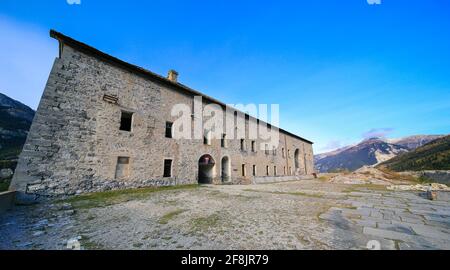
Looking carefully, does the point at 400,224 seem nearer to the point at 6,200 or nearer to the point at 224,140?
the point at 6,200

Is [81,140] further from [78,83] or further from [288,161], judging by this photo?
[288,161]

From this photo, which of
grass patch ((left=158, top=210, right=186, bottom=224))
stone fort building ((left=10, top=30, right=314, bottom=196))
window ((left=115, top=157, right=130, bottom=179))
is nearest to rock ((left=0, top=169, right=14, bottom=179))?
stone fort building ((left=10, top=30, right=314, bottom=196))

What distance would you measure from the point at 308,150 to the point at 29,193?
121 feet

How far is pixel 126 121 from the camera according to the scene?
11.1m

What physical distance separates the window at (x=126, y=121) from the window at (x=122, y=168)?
199cm

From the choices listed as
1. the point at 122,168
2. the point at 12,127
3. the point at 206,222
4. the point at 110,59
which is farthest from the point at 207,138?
the point at 12,127

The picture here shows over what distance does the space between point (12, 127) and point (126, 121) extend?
37.9m

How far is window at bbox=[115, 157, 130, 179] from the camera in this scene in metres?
9.81

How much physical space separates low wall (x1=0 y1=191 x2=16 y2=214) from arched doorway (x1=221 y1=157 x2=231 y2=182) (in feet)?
43.4

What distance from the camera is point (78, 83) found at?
29.8 feet

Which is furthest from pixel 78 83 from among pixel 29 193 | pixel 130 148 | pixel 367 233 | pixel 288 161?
pixel 288 161

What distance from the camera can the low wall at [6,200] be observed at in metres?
5.52

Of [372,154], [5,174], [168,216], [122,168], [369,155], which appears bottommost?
[168,216]
